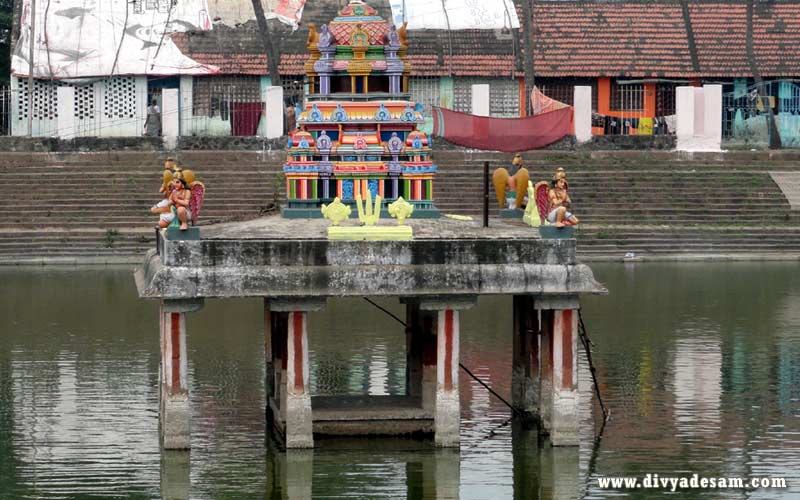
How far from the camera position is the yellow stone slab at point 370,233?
22.5 metres

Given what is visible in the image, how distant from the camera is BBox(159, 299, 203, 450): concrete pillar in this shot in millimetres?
22500

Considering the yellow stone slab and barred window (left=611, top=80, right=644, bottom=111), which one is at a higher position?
barred window (left=611, top=80, right=644, bottom=111)

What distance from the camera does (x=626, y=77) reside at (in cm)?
5525

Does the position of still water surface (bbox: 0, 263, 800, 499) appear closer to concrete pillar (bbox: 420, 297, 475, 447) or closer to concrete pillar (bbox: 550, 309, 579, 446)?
concrete pillar (bbox: 550, 309, 579, 446)

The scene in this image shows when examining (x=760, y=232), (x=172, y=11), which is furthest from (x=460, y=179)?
(x=172, y=11)

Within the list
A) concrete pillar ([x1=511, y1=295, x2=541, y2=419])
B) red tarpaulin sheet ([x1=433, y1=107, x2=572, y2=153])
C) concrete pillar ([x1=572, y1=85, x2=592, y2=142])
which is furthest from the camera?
concrete pillar ([x1=572, y1=85, x2=592, y2=142])

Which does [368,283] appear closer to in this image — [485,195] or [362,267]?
[362,267]

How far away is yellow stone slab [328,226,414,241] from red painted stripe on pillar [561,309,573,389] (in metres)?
2.21

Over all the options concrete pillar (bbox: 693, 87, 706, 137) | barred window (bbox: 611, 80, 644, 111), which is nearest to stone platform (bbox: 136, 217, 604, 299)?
concrete pillar (bbox: 693, 87, 706, 137)

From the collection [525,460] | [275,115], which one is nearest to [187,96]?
[275,115]

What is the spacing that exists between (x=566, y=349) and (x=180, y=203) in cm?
512

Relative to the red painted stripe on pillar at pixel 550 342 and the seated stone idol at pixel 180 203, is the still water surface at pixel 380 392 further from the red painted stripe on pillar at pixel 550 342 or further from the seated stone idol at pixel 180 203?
the seated stone idol at pixel 180 203

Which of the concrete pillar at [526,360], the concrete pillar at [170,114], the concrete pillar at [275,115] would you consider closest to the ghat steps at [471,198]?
the concrete pillar at [275,115]

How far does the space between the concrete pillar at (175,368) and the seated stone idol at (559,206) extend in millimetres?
4466
